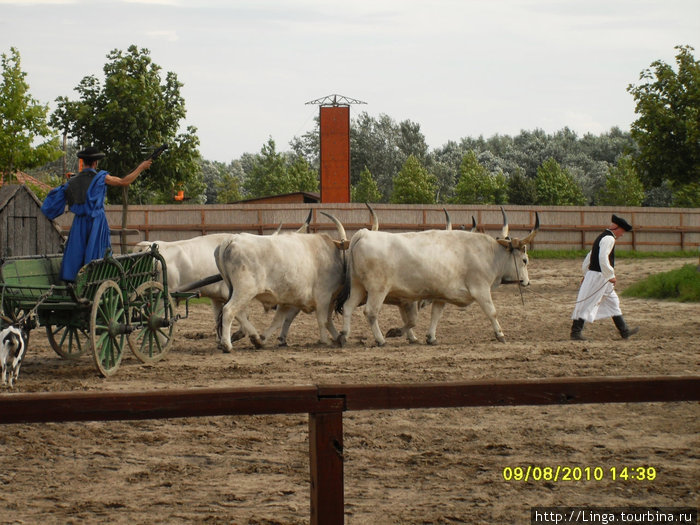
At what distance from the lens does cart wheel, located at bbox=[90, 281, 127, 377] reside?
958 centimetres

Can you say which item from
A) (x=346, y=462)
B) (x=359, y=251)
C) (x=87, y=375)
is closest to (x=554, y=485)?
(x=346, y=462)

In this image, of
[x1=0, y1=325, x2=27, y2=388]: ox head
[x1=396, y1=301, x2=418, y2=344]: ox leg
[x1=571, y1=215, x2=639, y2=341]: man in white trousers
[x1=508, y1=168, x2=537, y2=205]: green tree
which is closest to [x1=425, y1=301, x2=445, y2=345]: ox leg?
[x1=396, y1=301, x2=418, y2=344]: ox leg

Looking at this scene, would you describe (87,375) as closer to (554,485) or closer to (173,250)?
(173,250)

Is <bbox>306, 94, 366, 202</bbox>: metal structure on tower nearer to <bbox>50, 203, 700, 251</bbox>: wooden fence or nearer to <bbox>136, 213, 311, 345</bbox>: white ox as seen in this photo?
<bbox>50, 203, 700, 251</bbox>: wooden fence

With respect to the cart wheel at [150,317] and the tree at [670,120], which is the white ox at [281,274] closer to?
the cart wheel at [150,317]

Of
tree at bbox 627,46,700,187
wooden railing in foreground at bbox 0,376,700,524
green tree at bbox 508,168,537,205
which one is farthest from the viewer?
green tree at bbox 508,168,537,205

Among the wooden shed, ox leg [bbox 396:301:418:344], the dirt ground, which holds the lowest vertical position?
the dirt ground

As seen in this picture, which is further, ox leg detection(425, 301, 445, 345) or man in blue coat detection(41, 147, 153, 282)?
ox leg detection(425, 301, 445, 345)

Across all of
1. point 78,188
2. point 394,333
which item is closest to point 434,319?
point 394,333

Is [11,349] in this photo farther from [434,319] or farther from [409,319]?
[434,319]

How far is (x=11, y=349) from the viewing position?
9352 millimetres

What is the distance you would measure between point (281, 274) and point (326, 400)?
345 inches

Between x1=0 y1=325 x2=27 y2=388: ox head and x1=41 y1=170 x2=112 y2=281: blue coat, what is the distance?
768 millimetres

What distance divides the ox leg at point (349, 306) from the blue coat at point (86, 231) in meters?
4.22
